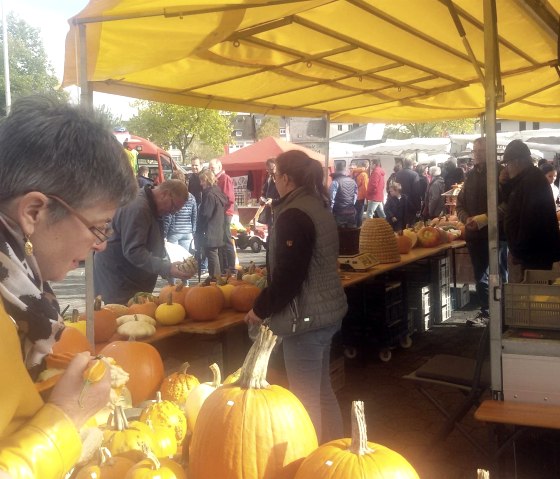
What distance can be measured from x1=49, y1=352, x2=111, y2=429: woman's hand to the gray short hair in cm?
31

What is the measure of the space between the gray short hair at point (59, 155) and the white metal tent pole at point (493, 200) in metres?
2.48

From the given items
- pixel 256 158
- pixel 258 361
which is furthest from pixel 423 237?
pixel 256 158

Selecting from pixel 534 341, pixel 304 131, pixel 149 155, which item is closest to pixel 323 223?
pixel 534 341

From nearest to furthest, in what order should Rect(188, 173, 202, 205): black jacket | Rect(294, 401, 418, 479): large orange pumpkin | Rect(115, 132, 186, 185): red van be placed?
1. Rect(294, 401, 418, 479): large orange pumpkin
2. Rect(188, 173, 202, 205): black jacket
3. Rect(115, 132, 186, 185): red van

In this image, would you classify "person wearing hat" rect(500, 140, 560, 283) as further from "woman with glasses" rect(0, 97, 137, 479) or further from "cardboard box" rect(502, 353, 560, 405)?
"woman with glasses" rect(0, 97, 137, 479)

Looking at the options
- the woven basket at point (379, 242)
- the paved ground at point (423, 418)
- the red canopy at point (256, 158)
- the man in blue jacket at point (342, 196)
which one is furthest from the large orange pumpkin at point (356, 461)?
the red canopy at point (256, 158)

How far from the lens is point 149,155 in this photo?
1700 centimetres

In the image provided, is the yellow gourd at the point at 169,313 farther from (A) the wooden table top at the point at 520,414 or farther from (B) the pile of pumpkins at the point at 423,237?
(B) the pile of pumpkins at the point at 423,237

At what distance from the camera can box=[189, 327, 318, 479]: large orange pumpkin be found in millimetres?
1593

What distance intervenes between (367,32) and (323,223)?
1942 millimetres

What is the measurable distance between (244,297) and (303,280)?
1.07m

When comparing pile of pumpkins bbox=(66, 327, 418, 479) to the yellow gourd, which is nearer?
pile of pumpkins bbox=(66, 327, 418, 479)

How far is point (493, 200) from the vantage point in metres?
3.32

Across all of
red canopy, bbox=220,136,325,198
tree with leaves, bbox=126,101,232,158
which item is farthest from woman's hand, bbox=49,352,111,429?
tree with leaves, bbox=126,101,232,158
